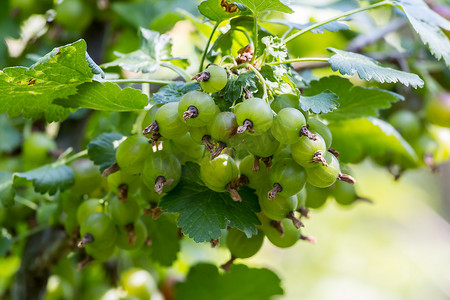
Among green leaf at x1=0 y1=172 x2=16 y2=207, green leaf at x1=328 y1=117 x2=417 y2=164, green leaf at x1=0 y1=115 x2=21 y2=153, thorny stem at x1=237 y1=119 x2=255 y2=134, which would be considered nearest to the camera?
thorny stem at x1=237 y1=119 x2=255 y2=134

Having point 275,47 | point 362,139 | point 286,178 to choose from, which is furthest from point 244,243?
point 362,139

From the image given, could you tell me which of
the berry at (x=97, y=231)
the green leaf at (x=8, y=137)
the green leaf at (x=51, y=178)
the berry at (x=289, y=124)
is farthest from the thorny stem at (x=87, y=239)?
the green leaf at (x=8, y=137)

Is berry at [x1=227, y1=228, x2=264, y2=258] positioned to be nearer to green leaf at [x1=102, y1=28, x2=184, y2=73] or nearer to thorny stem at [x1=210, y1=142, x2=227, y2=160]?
thorny stem at [x1=210, y1=142, x2=227, y2=160]

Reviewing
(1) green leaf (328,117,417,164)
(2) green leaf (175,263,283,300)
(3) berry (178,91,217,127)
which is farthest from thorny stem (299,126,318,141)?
(2) green leaf (175,263,283,300)

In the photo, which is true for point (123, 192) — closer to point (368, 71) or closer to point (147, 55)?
point (147, 55)

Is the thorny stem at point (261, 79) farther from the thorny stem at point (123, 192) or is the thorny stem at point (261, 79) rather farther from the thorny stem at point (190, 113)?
the thorny stem at point (123, 192)

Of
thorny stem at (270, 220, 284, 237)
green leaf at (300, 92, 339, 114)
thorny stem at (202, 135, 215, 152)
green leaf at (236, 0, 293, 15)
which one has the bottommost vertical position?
thorny stem at (270, 220, 284, 237)
